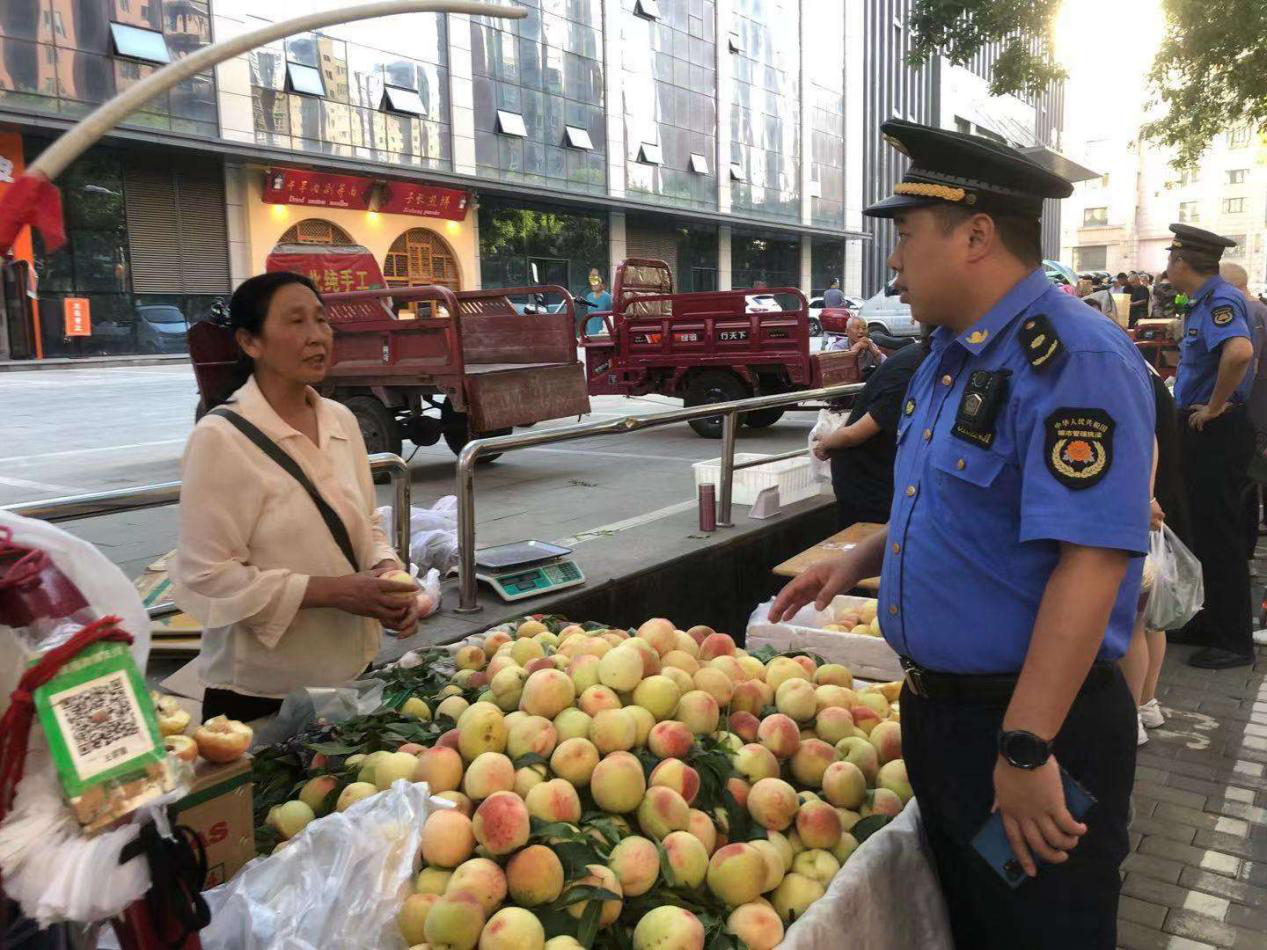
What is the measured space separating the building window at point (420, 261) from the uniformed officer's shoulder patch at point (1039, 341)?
2680 centimetres

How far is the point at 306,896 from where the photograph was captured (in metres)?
1.78

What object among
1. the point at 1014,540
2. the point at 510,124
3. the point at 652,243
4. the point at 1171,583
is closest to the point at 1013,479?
the point at 1014,540

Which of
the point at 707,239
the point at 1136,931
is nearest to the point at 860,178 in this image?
the point at 707,239

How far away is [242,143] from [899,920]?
79.6 feet

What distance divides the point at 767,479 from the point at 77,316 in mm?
20780

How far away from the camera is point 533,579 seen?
467 centimetres

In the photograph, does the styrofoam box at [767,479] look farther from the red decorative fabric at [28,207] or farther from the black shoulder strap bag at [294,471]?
the red decorative fabric at [28,207]

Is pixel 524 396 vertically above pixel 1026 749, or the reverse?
pixel 524 396

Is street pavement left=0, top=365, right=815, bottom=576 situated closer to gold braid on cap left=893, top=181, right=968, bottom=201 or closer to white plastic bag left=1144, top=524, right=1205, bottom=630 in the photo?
white plastic bag left=1144, top=524, right=1205, bottom=630

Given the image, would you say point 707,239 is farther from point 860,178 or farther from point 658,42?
point 860,178

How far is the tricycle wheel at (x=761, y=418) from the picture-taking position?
13.3 meters

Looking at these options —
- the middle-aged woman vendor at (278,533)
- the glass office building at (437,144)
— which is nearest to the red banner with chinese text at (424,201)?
the glass office building at (437,144)

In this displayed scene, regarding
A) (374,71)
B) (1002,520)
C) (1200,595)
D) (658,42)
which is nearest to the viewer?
(1002,520)

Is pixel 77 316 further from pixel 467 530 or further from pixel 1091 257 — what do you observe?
pixel 1091 257
